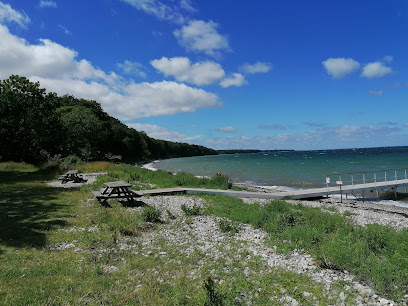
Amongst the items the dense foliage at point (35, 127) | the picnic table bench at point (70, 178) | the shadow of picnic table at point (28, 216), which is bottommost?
the shadow of picnic table at point (28, 216)

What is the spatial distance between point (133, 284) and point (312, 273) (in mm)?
4100

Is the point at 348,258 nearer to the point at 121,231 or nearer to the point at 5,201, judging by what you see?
the point at 121,231

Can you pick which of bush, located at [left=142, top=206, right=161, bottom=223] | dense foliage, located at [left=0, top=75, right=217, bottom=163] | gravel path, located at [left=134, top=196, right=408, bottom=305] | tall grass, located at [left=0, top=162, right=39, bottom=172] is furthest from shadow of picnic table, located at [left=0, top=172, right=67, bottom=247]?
dense foliage, located at [left=0, top=75, right=217, bottom=163]

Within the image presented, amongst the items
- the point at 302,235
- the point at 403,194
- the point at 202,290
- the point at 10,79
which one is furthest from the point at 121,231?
the point at 10,79

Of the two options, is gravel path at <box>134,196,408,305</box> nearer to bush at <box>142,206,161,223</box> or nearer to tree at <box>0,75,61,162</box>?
bush at <box>142,206,161,223</box>

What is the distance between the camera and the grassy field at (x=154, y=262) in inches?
216

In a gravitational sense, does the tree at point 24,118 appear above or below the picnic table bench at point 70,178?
above

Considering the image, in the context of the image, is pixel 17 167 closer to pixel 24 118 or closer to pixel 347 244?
pixel 24 118

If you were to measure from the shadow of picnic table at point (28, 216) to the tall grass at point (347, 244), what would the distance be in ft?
23.4

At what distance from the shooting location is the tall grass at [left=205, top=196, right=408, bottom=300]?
5848mm

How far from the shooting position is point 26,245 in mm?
8094

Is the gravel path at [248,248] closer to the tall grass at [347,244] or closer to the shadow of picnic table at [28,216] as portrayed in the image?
the tall grass at [347,244]

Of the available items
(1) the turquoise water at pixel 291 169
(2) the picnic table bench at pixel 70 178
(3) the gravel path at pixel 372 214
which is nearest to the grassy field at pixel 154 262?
(3) the gravel path at pixel 372 214

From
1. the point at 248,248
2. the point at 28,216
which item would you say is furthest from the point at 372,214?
the point at 28,216
